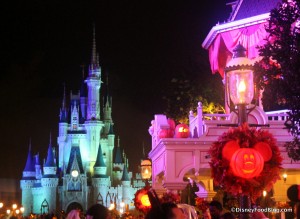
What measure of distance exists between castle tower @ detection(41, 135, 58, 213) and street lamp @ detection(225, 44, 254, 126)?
8506 centimetres

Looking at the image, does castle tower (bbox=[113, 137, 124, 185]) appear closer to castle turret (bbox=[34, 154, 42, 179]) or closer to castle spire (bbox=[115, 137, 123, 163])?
castle spire (bbox=[115, 137, 123, 163])

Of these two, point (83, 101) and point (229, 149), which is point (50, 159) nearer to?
point (83, 101)

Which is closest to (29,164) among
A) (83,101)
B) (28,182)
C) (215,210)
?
(28,182)

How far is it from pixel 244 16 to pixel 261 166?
13.9 m

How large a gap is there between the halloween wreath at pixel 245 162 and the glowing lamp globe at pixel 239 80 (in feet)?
2.32

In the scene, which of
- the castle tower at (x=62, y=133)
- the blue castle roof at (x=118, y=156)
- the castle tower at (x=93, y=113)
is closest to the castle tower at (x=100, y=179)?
the castle tower at (x=93, y=113)

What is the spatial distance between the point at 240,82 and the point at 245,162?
1633 millimetres

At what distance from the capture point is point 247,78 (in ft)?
29.9

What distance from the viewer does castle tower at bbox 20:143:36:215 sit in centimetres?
9653

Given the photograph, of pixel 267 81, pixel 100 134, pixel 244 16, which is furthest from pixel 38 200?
pixel 267 81

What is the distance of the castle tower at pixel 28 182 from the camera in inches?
3800

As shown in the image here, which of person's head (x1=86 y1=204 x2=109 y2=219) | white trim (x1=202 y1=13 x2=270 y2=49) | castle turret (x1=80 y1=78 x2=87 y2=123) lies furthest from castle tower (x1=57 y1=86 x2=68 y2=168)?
person's head (x1=86 y1=204 x2=109 y2=219)

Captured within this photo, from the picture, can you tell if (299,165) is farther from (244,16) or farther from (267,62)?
(244,16)

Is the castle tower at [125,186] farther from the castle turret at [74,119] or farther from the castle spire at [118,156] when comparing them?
the castle turret at [74,119]
